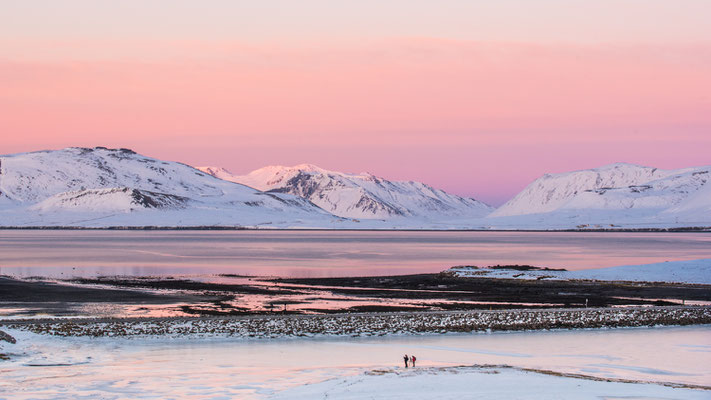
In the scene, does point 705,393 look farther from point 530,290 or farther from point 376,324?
point 530,290

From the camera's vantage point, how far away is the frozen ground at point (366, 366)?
24.7m

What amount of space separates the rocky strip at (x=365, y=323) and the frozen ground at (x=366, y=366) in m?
0.96

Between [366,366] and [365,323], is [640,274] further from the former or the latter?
[366,366]

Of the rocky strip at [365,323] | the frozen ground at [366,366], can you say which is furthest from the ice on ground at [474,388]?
the rocky strip at [365,323]

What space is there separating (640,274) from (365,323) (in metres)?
37.4

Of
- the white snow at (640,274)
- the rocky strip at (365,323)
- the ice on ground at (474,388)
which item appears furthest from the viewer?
the white snow at (640,274)

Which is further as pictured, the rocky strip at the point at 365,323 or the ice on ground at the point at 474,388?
the rocky strip at the point at 365,323

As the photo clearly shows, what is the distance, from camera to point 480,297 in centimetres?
5503

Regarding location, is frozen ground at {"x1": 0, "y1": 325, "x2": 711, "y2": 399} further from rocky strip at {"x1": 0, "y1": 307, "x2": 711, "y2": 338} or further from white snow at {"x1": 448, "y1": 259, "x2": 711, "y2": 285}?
white snow at {"x1": 448, "y1": 259, "x2": 711, "y2": 285}

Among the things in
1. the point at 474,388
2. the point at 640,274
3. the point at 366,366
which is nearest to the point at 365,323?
the point at 366,366

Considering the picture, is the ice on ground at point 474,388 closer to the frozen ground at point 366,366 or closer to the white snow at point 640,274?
the frozen ground at point 366,366

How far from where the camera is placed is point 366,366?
30125mm

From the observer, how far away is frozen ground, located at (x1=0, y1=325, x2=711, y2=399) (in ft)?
81.0

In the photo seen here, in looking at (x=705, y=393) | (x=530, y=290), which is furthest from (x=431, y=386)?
(x=530, y=290)
